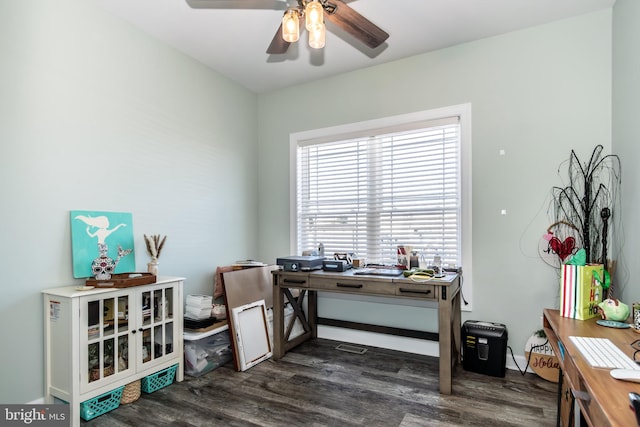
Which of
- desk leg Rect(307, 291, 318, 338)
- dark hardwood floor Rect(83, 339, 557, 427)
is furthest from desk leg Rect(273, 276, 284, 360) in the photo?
desk leg Rect(307, 291, 318, 338)

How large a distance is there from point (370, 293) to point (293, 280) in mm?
710

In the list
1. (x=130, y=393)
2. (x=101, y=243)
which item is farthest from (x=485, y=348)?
(x=101, y=243)

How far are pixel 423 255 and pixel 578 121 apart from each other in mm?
1605

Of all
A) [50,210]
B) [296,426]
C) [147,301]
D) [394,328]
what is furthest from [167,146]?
[394,328]

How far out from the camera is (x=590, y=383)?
3.64 ft

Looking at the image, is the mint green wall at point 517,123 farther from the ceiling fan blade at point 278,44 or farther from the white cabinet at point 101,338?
the white cabinet at point 101,338

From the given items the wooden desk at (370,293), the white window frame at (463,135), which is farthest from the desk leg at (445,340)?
the white window frame at (463,135)

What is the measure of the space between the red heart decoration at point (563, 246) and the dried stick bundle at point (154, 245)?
10.0 ft

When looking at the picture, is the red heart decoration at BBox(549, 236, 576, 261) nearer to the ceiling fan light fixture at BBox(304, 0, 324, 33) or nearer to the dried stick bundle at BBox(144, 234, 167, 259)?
the ceiling fan light fixture at BBox(304, 0, 324, 33)

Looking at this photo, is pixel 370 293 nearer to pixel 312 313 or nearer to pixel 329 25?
pixel 312 313

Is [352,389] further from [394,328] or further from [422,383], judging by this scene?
[394,328]

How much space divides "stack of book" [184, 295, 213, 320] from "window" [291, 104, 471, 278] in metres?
1.21

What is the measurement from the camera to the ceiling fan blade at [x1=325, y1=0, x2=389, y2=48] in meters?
1.86

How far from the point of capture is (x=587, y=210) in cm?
250
